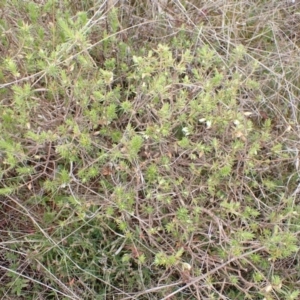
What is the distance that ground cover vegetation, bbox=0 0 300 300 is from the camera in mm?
1715

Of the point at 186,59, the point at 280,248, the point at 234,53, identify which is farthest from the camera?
the point at 234,53

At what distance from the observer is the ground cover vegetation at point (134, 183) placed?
1.71 meters

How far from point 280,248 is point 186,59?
29.3 inches

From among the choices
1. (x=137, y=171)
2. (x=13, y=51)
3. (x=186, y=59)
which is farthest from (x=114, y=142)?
(x=13, y=51)

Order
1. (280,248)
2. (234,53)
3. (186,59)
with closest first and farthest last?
1. (280,248)
2. (186,59)
3. (234,53)

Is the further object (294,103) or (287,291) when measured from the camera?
(294,103)

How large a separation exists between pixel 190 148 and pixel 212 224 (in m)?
0.29

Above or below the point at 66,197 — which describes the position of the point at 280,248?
below

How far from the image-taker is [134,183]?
1.79 metres

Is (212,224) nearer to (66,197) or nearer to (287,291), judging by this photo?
(287,291)

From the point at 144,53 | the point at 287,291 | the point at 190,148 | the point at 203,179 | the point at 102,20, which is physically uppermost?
the point at 102,20

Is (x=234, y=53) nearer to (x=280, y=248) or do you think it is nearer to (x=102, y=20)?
(x=102, y=20)

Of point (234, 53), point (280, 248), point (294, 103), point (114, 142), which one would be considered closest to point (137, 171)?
point (114, 142)

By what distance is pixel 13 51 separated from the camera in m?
1.90
